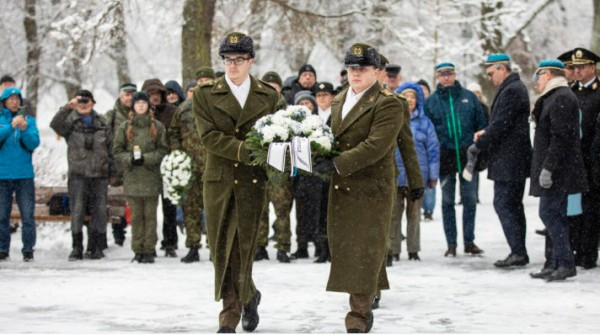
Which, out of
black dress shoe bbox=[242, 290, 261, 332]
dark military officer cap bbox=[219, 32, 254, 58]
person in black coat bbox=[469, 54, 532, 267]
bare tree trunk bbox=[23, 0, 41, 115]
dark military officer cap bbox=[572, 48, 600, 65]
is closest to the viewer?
dark military officer cap bbox=[219, 32, 254, 58]

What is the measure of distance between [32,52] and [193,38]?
10143mm

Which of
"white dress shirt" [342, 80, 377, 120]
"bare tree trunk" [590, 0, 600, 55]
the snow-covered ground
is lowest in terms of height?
the snow-covered ground

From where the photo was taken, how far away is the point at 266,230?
1211 centimetres

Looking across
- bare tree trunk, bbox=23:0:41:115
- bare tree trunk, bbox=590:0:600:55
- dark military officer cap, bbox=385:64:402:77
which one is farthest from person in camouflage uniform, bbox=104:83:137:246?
bare tree trunk, bbox=23:0:41:115

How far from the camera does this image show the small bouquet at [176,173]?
39.5 feet

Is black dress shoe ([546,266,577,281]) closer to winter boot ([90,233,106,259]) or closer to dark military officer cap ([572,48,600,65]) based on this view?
dark military officer cap ([572,48,600,65])

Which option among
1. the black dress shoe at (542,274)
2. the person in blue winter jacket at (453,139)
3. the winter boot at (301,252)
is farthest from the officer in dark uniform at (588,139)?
the winter boot at (301,252)

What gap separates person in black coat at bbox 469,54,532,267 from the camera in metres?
11.2

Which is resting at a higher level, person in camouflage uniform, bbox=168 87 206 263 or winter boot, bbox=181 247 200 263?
person in camouflage uniform, bbox=168 87 206 263

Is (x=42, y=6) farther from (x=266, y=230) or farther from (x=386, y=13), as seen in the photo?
(x=266, y=230)

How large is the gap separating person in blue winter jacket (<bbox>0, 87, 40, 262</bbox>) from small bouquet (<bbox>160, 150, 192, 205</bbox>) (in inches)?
70.5

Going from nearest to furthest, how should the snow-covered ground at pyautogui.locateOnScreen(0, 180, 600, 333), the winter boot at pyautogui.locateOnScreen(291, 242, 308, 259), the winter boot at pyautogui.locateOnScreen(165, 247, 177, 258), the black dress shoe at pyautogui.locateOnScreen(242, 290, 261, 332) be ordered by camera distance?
the black dress shoe at pyautogui.locateOnScreen(242, 290, 261, 332) → the snow-covered ground at pyautogui.locateOnScreen(0, 180, 600, 333) → the winter boot at pyautogui.locateOnScreen(291, 242, 308, 259) → the winter boot at pyautogui.locateOnScreen(165, 247, 177, 258)

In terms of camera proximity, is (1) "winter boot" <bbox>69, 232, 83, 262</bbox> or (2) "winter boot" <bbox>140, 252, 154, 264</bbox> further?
(1) "winter boot" <bbox>69, 232, 83, 262</bbox>

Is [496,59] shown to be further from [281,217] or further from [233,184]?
[233,184]
